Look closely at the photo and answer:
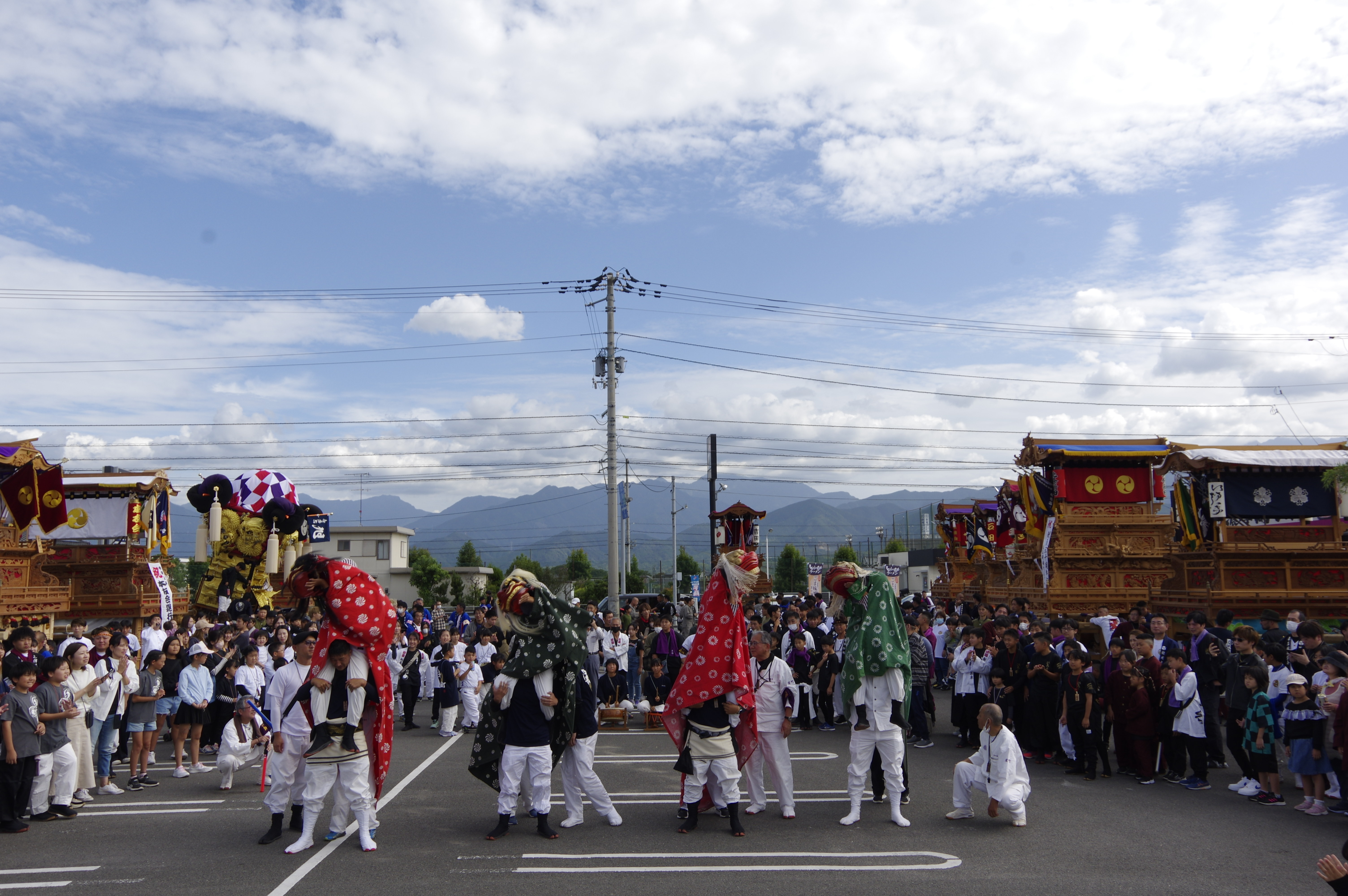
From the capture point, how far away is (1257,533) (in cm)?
1791

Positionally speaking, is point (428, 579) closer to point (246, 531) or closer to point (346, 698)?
point (246, 531)

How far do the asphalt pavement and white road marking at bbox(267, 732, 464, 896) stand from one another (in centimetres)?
2

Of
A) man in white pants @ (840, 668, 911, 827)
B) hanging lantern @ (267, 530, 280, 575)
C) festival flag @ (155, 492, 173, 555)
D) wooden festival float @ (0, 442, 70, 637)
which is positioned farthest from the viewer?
festival flag @ (155, 492, 173, 555)

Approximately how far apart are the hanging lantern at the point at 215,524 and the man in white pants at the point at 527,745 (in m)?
19.1

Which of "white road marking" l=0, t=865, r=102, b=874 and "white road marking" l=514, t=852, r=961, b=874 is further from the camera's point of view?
"white road marking" l=0, t=865, r=102, b=874

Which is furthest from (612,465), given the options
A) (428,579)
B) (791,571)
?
(791,571)

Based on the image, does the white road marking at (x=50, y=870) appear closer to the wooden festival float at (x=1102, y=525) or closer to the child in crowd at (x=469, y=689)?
the child in crowd at (x=469, y=689)

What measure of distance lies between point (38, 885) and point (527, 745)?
3.39 metres

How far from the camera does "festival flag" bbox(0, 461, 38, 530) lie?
17.9 metres

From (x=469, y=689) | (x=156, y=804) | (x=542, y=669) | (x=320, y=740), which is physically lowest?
(x=156, y=804)

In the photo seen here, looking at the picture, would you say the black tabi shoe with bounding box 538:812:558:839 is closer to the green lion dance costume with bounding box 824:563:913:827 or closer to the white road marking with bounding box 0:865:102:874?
the green lion dance costume with bounding box 824:563:913:827

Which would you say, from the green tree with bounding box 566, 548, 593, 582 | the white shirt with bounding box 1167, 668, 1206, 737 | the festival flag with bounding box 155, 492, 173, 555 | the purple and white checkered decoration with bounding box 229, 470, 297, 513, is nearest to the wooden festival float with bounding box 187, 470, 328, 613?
the purple and white checkered decoration with bounding box 229, 470, 297, 513

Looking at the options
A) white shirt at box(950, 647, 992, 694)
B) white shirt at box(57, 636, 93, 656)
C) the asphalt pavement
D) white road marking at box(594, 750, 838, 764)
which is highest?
white shirt at box(57, 636, 93, 656)

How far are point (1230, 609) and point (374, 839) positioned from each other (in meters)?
16.5
